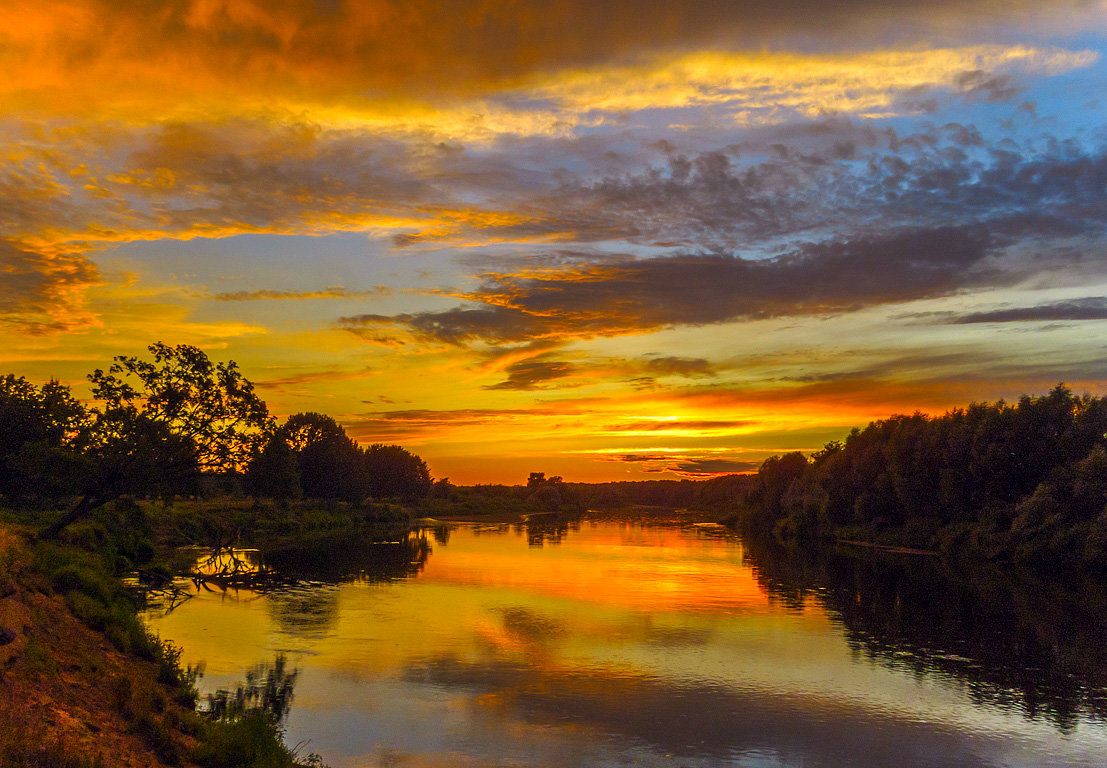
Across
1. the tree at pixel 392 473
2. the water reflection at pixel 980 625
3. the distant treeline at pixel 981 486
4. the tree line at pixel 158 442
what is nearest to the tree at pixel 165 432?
the tree line at pixel 158 442

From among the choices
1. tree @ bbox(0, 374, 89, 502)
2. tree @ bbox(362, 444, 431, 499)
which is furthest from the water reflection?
tree @ bbox(362, 444, 431, 499)

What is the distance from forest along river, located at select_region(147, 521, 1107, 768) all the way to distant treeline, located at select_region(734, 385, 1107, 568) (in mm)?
20625

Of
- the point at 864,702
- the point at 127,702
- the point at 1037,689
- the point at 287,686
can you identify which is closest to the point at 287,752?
the point at 127,702

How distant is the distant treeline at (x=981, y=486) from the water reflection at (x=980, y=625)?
7655 mm

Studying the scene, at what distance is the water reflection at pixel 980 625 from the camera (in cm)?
2844

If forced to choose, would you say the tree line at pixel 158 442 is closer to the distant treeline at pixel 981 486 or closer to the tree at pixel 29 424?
the tree at pixel 29 424

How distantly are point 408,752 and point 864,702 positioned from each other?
1523 centimetres

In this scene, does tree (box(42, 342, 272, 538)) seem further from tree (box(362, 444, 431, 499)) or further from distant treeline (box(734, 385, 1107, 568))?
tree (box(362, 444, 431, 499))

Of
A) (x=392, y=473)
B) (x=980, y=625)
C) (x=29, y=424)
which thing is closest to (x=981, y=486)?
(x=980, y=625)

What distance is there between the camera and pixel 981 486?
89.2 metres

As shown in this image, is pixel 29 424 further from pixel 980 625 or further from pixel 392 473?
pixel 392 473

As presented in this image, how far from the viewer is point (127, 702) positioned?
17859mm

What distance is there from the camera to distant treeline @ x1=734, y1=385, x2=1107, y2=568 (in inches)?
2904

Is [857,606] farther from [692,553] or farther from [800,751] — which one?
[692,553]
